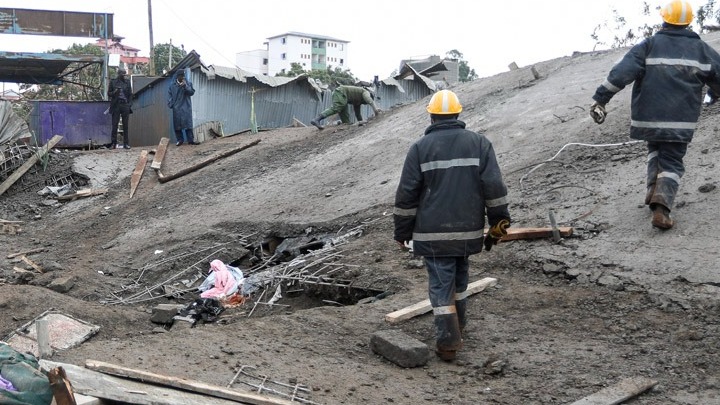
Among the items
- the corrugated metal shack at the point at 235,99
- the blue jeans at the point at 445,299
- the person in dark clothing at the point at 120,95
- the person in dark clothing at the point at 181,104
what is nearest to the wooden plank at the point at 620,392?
the blue jeans at the point at 445,299

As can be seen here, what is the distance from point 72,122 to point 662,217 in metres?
16.0

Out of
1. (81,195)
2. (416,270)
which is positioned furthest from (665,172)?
(81,195)

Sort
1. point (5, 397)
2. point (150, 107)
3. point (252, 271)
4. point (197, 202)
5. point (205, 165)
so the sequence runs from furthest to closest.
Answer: point (150, 107)
point (205, 165)
point (197, 202)
point (252, 271)
point (5, 397)

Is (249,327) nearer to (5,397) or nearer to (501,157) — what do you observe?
(5,397)

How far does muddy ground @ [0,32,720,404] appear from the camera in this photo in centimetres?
443

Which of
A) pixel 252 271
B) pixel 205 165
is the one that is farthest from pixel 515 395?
pixel 205 165

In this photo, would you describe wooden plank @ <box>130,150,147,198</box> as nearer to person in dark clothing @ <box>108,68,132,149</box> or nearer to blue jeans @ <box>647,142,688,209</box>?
person in dark clothing @ <box>108,68,132,149</box>

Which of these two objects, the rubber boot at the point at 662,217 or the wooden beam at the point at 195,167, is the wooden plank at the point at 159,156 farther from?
the rubber boot at the point at 662,217

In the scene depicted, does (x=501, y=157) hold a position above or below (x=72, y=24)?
below

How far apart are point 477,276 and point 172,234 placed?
5472 millimetres

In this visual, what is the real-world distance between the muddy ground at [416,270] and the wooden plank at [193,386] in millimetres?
317

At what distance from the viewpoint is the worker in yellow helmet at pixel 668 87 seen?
573cm

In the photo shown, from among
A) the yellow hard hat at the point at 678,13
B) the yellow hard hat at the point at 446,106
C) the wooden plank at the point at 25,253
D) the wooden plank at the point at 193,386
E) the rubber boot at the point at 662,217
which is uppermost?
the yellow hard hat at the point at 678,13

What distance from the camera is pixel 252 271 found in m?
8.34
